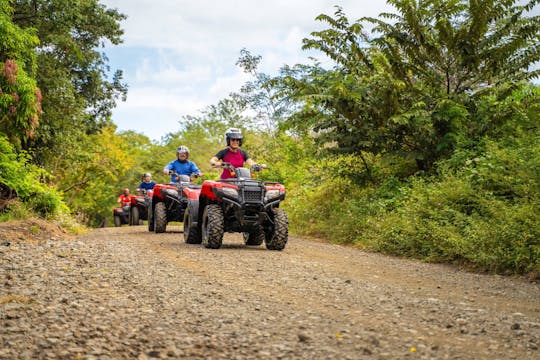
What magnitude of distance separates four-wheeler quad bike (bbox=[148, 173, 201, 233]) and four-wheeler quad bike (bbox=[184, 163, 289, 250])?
299cm

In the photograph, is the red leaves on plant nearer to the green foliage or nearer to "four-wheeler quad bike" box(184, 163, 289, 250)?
the green foliage

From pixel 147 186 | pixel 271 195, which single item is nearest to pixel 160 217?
pixel 271 195

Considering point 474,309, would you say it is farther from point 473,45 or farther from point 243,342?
point 473,45

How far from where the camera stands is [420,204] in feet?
38.1

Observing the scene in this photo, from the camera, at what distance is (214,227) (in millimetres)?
10203

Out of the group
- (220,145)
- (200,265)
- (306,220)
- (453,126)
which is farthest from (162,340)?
(220,145)

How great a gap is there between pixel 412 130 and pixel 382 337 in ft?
34.4

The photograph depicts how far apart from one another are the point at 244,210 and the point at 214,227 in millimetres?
584

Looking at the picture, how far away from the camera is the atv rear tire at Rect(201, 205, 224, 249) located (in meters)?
10.2

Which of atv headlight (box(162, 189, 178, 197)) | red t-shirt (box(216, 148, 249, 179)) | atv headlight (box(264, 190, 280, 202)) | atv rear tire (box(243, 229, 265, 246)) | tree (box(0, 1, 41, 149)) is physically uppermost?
tree (box(0, 1, 41, 149))

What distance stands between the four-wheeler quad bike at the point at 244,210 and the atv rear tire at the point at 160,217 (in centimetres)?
418

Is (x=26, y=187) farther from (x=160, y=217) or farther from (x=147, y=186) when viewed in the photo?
(x=147, y=186)

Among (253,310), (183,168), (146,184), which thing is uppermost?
(183,168)

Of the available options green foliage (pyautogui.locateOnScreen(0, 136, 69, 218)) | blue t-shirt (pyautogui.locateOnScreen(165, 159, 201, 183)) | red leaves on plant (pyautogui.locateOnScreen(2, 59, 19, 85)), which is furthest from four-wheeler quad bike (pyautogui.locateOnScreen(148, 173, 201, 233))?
red leaves on plant (pyautogui.locateOnScreen(2, 59, 19, 85))
